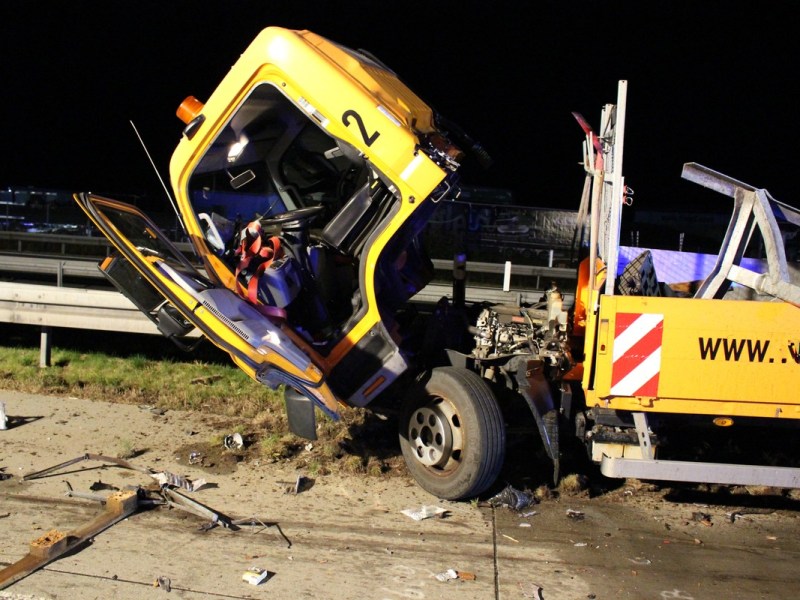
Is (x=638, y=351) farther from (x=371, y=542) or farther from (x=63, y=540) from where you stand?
(x=63, y=540)

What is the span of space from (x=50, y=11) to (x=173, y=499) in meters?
21.2

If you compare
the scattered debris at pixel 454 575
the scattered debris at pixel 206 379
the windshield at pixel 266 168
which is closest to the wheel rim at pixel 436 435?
the scattered debris at pixel 454 575

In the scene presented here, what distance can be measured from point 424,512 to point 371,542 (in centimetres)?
56

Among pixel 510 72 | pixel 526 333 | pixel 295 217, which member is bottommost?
pixel 526 333

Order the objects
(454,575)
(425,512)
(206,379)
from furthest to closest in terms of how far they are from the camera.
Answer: (206,379), (425,512), (454,575)

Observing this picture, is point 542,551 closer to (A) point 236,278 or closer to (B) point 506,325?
(B) point 506,325

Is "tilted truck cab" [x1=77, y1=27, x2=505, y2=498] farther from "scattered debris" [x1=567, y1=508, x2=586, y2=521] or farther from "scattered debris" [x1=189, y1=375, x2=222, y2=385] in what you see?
"scattered debris" [x1=189, y1=375, x2=222, y2=385]

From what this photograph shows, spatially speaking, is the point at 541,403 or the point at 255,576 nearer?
the point at 255,576

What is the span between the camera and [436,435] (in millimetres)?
5508

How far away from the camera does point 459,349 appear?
6.09m

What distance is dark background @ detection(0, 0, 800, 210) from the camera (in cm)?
2041

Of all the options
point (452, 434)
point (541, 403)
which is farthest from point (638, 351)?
point (452, 434)

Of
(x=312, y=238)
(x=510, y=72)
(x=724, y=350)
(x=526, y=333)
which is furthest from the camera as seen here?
(x=510, y=72)

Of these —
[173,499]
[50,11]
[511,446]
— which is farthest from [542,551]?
[50,11]
